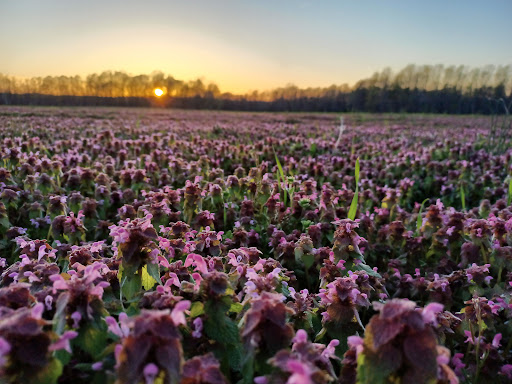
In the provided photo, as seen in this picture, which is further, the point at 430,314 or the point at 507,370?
the point at 507,370

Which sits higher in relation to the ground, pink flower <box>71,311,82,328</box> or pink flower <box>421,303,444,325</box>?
pink flower <box>421,303,444,325</box>

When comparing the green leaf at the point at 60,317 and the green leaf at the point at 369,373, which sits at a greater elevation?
the green leaf at the point at 60,317

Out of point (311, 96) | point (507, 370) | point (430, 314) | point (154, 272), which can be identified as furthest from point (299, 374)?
point (311, 96)

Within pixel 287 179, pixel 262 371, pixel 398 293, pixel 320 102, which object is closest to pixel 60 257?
pixel 262 371

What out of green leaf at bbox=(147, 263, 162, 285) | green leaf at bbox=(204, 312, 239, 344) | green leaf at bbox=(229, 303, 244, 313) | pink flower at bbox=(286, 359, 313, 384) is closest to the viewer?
pink flower at bbox=(286, 359, 313, 384)

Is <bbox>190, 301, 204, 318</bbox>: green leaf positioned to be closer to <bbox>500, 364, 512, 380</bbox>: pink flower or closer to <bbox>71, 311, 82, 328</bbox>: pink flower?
<bbox>71, 311, 82, 328</bbox>: pink flower

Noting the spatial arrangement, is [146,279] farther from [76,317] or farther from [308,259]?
[308,259]

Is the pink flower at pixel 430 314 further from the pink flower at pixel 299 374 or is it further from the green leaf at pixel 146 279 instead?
the green leaf at pixel 146 279

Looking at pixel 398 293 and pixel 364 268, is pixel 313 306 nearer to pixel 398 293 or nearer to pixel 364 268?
pixel 364 268

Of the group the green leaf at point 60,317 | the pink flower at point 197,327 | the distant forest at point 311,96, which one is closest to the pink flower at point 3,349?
the green leaf at point 60,317

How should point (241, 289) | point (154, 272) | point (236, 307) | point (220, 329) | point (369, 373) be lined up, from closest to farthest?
point (369, 373), point (220, 329), point (236, 307), point (154, 272), point (241, 289)

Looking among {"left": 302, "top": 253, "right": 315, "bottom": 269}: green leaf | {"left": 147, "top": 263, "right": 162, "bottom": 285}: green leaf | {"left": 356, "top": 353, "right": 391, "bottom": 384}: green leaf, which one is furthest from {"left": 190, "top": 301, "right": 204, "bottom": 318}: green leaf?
{"left": 302, "top": 253, "right": 315, "bottom": 269}: green leaf

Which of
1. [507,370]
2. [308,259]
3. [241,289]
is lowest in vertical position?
[507,370]

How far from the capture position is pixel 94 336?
102cm
